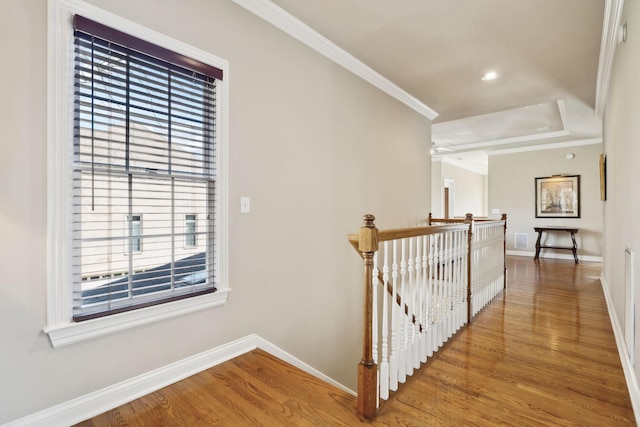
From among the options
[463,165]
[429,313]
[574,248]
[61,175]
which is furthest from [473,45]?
[463,165]

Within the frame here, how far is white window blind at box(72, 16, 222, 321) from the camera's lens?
154 cm

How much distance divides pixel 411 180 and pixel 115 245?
3.62 meters

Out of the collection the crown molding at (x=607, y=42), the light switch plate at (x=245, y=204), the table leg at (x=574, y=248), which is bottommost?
the table leg at (x=574, y=248)

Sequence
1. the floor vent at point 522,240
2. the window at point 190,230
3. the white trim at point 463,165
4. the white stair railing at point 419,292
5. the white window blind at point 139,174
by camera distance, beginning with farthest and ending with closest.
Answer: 1. the white trim at point 463,165
2. the floor vent at point 522,240
3. the window at point 190,230
4. the white stair railing at point 419,292
5. the white window blind at point 139,174

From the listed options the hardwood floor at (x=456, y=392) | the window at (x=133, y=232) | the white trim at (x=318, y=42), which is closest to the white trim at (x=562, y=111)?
the white trim at (x=318, y=42)

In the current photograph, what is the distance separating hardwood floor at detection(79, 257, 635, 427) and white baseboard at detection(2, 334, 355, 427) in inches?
1.7

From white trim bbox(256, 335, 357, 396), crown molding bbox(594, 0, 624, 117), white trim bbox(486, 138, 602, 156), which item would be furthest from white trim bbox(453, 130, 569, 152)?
white trim bbox(256, 335, 357, 396)

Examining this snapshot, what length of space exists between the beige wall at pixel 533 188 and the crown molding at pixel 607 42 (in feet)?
12.1

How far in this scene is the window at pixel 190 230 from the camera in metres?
1.94

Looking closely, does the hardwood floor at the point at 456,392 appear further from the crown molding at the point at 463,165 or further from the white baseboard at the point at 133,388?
the crown molding at the point at 463,165

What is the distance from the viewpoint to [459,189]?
10.4m

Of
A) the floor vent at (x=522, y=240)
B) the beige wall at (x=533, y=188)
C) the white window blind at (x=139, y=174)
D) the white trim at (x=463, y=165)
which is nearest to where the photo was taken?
the white window blind at (x=139, y=174)

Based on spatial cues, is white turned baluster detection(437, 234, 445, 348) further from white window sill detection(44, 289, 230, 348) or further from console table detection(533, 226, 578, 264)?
console table detection(533, 226, 578, 264)

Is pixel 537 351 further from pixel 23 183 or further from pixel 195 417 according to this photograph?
pixel 23 183
